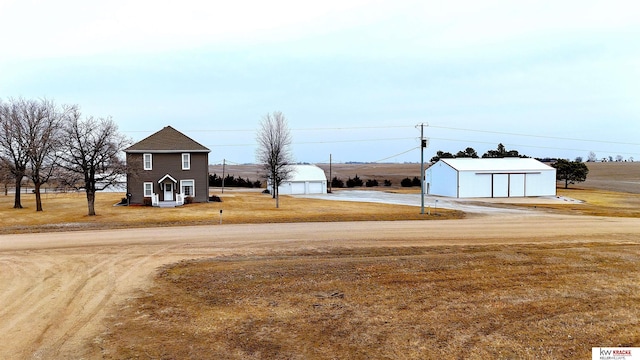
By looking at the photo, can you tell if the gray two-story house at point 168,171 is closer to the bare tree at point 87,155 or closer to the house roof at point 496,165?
the bare tree at point 87,155

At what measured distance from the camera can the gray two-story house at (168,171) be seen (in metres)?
41.6

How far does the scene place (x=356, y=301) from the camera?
A: 10555mm

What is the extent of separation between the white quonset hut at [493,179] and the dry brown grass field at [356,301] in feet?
125

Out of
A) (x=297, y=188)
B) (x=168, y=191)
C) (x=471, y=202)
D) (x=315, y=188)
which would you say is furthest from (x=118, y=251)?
(x=315, y=188)

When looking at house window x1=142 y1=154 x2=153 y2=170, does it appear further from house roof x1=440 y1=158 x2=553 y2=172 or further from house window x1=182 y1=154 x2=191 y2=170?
house roof x1=440 y1=158 x2=553 y2=172

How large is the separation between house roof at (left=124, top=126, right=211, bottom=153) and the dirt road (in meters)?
19.6

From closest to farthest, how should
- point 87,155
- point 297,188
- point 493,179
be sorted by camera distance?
point 87,155, point 493,179, point 297,188

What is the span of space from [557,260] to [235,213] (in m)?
23.4

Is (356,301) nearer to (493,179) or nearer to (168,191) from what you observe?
(168,191)

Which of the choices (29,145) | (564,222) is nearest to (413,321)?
(564,222)

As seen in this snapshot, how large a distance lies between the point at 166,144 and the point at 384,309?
3769cm

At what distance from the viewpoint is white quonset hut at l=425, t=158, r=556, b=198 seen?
5584 centimetres

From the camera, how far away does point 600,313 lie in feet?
31.7

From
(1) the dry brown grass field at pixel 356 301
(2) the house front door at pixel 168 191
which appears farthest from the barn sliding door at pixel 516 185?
(2) the house front door at pixel 168 191
